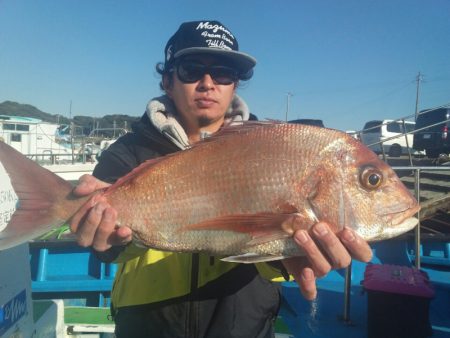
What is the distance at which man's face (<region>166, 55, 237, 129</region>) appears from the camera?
2252 millimetres

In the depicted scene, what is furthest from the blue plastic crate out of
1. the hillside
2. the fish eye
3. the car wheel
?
the car wheel

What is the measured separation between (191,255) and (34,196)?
3.01 feet

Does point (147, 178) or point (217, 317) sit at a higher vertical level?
point (147, 178)

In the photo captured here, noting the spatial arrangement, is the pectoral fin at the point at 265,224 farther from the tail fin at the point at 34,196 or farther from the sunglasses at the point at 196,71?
the sunglasses at the point at 196,71

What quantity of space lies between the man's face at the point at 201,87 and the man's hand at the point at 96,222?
0.81 meters

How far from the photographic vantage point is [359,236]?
1.70 meters

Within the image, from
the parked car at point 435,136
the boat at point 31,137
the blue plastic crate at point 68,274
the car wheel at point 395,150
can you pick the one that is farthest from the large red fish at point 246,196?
the car wheel at point 395,150

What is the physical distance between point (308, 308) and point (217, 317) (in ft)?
7.91

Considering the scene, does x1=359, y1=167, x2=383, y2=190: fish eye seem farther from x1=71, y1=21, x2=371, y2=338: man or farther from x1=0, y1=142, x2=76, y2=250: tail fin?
x1=0, y1=142, x2=76, y2=250: tail fin

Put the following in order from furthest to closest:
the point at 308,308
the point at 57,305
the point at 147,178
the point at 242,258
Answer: the point at 308,308
the point at 57,305
the point at 147,178
the point at 242,258

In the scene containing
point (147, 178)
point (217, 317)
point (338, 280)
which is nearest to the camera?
point (147, 178)

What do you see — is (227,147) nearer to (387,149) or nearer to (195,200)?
(195,200)

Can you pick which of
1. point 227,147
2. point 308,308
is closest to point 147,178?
point 227,147

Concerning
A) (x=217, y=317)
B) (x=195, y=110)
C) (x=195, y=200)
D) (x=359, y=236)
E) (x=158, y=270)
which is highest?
(x=195, y=110)
